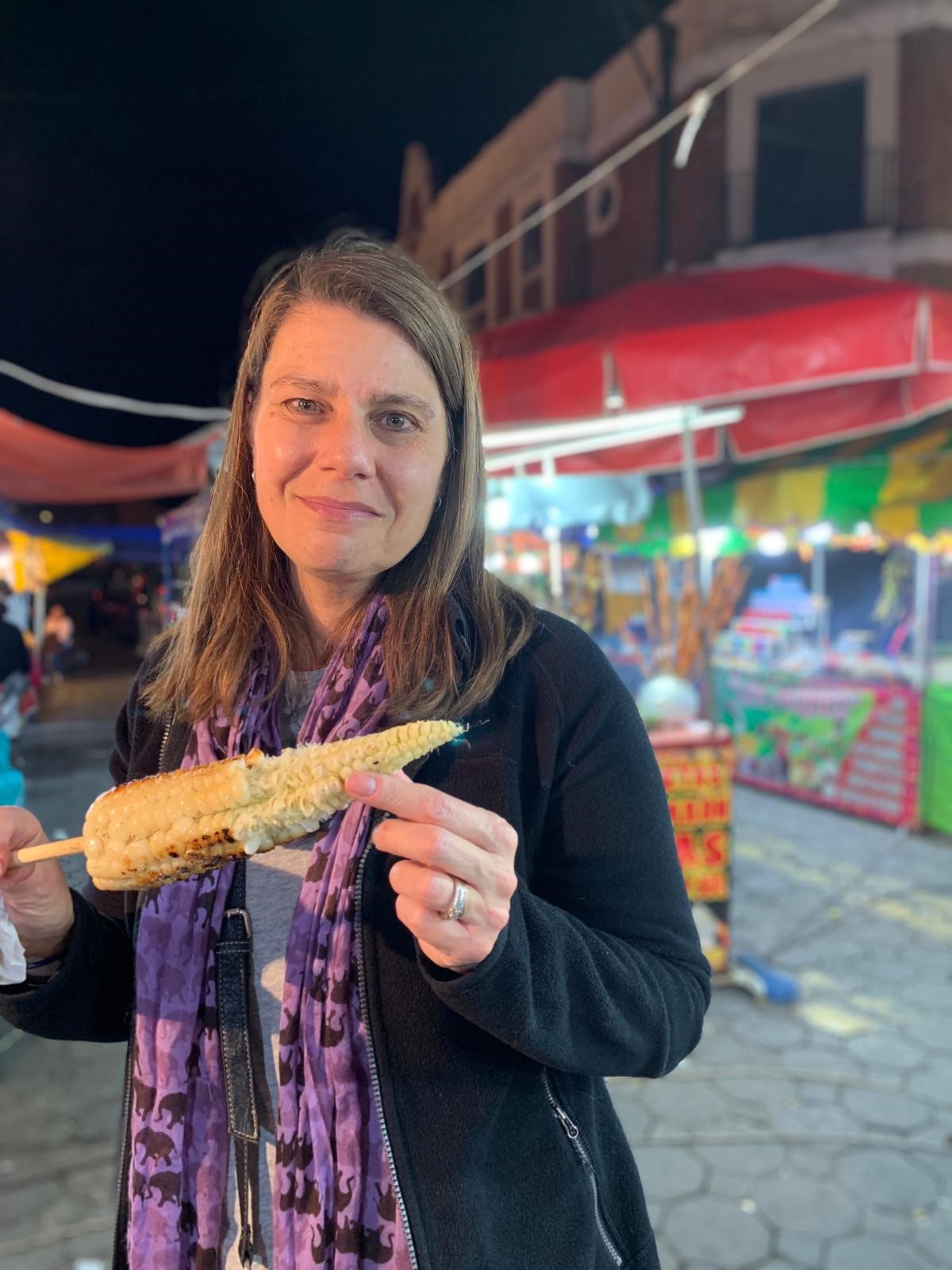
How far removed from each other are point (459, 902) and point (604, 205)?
1727 cm

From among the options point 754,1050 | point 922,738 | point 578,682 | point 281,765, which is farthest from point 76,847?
point 922,738

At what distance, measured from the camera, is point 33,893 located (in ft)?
4.10

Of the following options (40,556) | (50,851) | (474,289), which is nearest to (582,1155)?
(50,851)

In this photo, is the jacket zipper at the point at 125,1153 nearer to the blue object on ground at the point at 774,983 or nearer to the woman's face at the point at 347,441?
the woman's face at the point at 347,441

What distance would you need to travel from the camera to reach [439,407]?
1349mm

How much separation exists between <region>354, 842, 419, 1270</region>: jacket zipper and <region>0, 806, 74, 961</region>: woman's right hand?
490 millimetres

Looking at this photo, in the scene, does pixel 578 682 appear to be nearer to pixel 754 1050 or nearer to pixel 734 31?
pixel 754 1050

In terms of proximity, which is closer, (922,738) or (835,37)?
(922,738)

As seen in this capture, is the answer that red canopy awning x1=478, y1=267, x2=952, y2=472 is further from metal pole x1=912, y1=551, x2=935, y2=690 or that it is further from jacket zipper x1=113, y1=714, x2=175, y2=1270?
metal pole x1=912, y1=551, x2=935, y2=690

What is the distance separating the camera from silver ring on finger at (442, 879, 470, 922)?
90 centimetres

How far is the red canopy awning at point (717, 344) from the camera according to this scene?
3.30m

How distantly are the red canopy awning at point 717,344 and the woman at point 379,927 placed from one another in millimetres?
2345

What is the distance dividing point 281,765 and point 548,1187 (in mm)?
790

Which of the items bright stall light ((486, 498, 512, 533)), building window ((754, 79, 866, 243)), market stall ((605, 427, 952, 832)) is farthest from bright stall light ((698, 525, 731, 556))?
building window ((754, 79, 866, 243))
